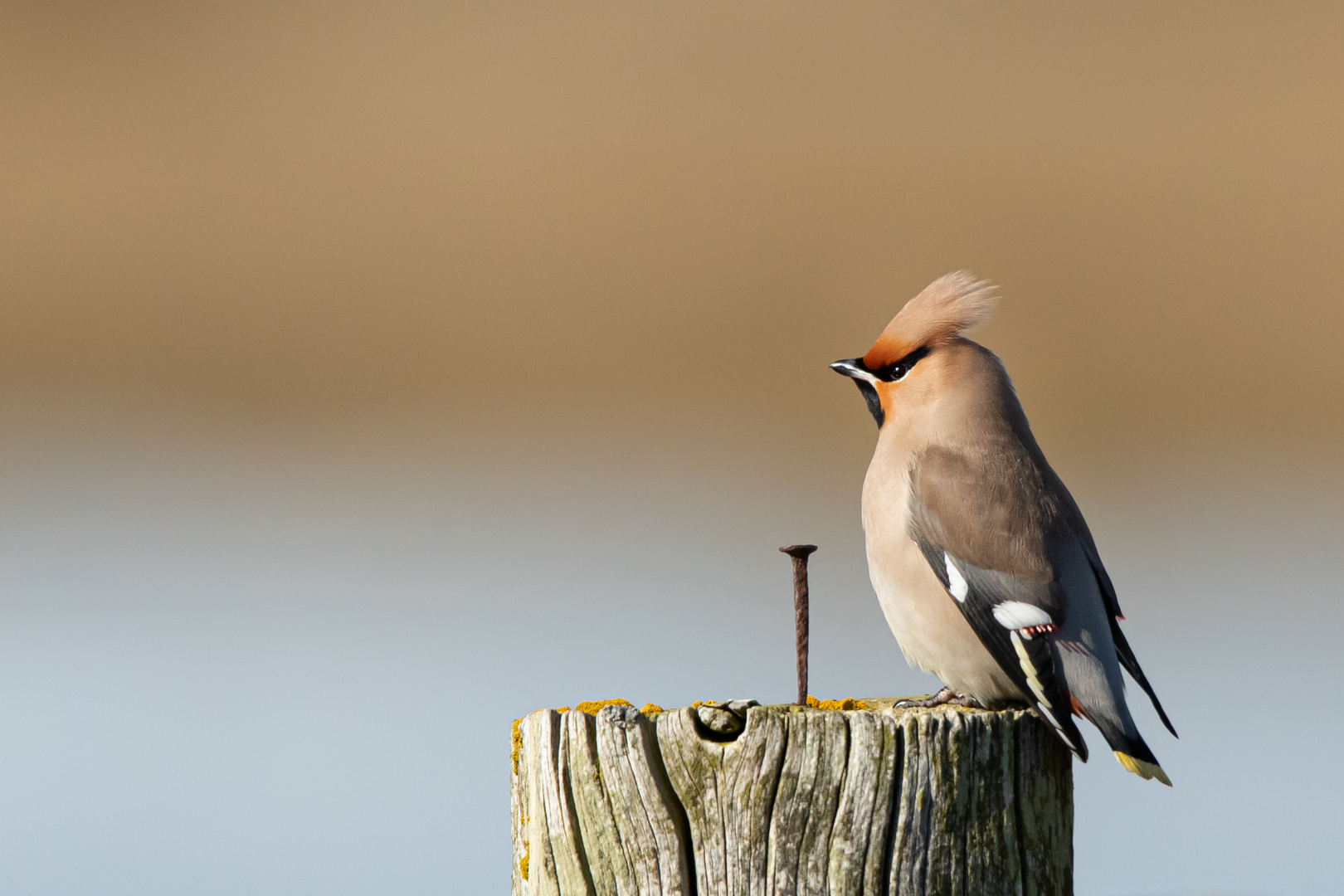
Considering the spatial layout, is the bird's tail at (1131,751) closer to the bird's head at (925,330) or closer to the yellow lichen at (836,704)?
the yellow lichen at (836,704)

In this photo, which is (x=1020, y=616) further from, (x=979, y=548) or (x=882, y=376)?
(x=882, y=376)

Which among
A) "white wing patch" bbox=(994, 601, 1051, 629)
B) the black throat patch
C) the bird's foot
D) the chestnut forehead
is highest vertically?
the chestnut forehead

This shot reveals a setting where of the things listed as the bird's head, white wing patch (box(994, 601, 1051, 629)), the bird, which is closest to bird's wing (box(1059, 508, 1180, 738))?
the bird

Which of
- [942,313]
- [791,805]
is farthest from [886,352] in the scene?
[791,805]

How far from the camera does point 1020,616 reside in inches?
109

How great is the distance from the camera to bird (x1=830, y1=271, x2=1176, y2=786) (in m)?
2.70

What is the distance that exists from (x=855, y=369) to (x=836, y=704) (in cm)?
115

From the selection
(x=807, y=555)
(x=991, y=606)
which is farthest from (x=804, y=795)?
(x=991, y=606)

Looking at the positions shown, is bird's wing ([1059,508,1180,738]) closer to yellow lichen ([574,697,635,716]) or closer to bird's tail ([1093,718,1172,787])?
bird's tail ([1093,718,1172,787])

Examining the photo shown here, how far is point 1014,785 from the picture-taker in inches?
83.4

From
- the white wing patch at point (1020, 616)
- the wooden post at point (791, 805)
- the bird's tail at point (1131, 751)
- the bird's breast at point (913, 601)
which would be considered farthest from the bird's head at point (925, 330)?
the wooden post at point (791, 805)

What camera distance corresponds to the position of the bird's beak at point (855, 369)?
133 inches

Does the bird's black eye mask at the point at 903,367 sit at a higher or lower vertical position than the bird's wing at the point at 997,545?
higher

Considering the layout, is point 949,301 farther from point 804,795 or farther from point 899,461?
point 804,795
